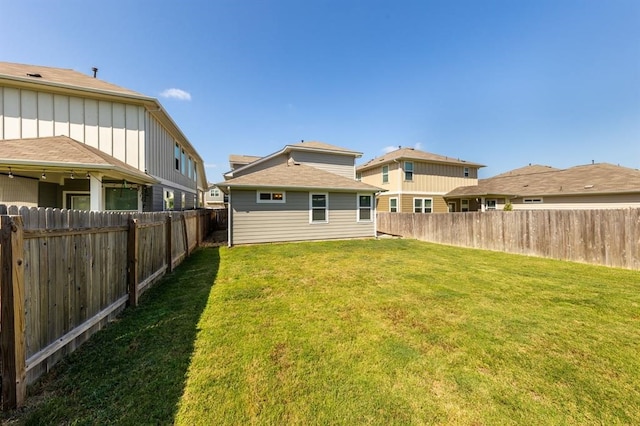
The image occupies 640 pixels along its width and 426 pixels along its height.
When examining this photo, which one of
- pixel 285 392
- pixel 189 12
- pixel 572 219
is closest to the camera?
pixel 285 392

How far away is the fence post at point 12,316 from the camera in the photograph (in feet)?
6.29

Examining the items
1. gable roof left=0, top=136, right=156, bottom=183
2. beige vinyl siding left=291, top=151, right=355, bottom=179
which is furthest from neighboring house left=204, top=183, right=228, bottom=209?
gable roof left=0, top=136, right=156, bottom=183

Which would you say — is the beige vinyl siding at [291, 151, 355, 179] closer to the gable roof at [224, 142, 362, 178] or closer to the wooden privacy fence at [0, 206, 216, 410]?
the gable roof at [224, 142, 362, 178]

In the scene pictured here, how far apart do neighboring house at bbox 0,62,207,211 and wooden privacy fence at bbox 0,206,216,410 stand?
440 centimetres

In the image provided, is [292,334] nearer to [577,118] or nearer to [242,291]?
[242,291]

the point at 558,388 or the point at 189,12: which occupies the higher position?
the point at 189,12

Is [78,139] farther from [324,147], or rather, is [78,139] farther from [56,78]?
[324,147]

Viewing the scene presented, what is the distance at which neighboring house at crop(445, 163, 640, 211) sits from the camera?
1418 cm

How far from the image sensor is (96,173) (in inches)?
285

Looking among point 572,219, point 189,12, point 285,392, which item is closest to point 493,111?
point 572,219

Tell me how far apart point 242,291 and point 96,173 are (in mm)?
6023

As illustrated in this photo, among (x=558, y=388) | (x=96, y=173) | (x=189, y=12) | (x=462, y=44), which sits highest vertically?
(x=462, y=44)

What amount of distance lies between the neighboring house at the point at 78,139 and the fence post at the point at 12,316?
19.4 feet

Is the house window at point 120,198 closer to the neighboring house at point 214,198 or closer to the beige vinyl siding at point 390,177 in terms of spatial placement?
the beige vinyl siding at point 390,177
